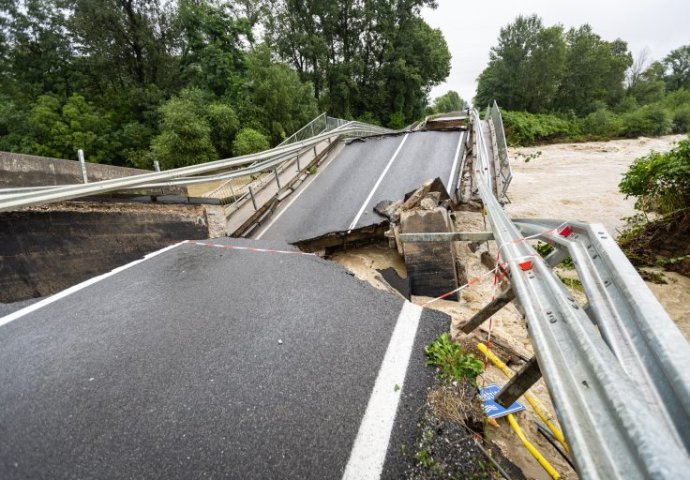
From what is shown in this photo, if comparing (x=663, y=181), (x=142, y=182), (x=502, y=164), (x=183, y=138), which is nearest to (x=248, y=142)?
(x=183, y=138)

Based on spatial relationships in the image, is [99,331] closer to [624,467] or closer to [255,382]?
[255,382]

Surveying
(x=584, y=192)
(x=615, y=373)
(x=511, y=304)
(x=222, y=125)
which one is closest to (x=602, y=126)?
(x=584, y=192)

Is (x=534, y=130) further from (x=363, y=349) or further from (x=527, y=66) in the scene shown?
(x=363, y=349)

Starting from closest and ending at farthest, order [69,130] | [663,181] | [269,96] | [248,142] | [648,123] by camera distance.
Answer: [663,181], [248,142], [269,96], [69,130], [648,123]

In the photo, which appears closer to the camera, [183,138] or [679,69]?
[183,138]

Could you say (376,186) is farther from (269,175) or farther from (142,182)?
(142,182)

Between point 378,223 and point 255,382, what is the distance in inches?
172

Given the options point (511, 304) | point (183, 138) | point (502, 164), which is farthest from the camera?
point (183, 138)

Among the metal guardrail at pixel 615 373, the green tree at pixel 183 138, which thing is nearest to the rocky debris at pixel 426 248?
the metal guardrail at pixel 615 373

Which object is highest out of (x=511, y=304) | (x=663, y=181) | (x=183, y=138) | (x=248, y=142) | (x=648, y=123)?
(x=648, y=123)

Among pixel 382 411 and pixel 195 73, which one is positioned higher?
pixel 195 73

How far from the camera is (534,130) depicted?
27250mm

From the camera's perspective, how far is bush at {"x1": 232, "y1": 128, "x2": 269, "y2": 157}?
16.4m

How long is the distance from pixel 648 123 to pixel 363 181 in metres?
38.3
